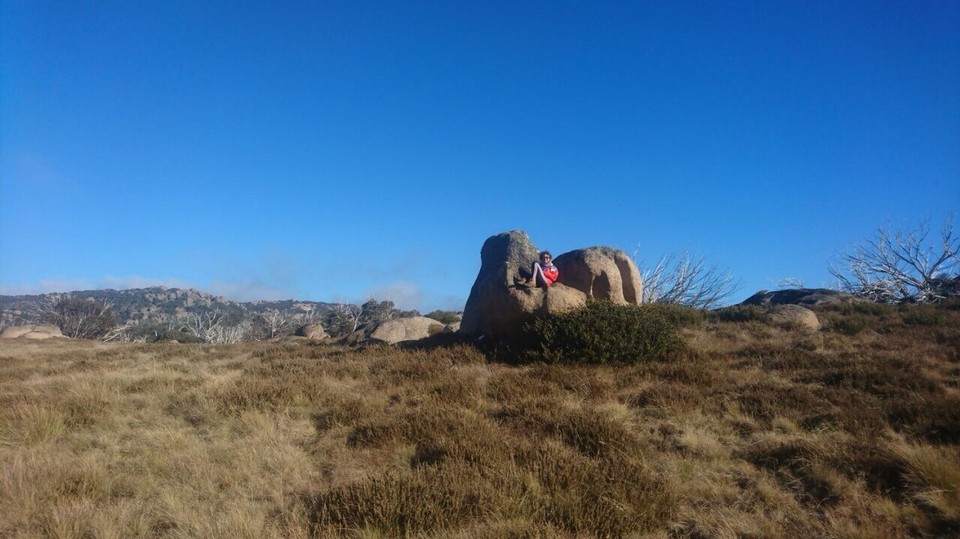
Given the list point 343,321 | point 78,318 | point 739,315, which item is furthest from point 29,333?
point 739,315

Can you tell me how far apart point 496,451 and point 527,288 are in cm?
744

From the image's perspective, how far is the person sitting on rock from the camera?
12.9m

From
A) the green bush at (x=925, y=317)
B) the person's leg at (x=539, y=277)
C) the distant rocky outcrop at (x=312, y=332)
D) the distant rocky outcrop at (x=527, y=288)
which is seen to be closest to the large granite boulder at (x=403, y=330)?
the distant rocky outcrop at (x=527, y=288)

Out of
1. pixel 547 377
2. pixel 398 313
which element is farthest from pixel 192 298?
pixel 547 377

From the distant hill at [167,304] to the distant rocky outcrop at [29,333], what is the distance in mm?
27891

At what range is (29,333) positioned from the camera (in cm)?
2867

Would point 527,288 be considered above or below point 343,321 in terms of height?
above

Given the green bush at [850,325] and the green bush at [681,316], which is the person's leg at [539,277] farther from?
the green bush at [850,325]

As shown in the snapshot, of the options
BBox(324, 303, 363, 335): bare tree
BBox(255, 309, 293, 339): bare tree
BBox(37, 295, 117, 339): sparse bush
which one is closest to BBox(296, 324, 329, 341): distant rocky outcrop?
BBox(324, 303, 363, 335): bare tree

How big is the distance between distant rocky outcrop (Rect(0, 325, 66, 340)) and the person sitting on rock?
2924 centimetres

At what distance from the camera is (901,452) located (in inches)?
196

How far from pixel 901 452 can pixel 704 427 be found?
2.03 m

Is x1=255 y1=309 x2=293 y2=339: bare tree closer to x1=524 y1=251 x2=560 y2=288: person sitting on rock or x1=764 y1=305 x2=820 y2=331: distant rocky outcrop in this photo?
x1=524 y1=251 x2=560 y2=288: person sitting on rock

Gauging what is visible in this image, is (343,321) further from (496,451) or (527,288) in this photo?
A: (496,451)
